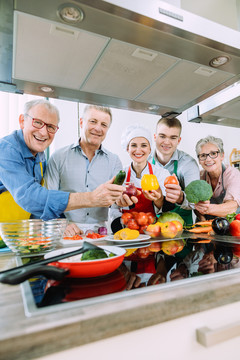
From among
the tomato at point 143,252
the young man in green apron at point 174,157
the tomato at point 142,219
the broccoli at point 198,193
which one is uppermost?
the young man in green apron at point 174,157

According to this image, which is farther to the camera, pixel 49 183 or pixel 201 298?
pixel 49 183

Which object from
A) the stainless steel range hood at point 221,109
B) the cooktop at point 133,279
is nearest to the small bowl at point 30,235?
the cooktop at point 133,279

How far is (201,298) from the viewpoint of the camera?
0.43 meters

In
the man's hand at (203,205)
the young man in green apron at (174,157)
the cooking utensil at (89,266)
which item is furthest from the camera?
the young man in green apron at (174,157)

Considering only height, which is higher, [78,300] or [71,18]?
[71,18]

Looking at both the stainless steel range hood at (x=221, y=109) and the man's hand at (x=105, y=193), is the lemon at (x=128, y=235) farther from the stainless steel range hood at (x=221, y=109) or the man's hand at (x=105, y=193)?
the stainless steel range hood at (x=221, y=109)

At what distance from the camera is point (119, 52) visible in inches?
34.0

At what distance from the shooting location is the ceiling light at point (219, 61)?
3.05ft

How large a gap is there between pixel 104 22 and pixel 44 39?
206mm

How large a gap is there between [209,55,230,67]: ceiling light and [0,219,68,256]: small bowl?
85 centimetres

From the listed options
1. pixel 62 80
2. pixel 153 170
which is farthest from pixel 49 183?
pixel 153 170

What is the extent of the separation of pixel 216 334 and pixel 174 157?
5.26 ft

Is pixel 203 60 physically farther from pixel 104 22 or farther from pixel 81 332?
pixel 81 332

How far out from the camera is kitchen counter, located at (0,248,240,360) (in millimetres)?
318
